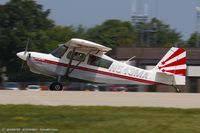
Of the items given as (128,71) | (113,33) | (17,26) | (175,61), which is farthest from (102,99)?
(113,33)

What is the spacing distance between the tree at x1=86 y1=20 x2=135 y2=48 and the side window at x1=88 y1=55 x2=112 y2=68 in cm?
8265

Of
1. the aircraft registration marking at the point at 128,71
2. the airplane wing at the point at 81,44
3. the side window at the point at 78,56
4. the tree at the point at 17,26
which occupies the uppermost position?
the tree at the point at 17,26

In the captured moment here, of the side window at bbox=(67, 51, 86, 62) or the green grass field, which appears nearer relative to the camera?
the green grass field

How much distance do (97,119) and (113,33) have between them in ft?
392

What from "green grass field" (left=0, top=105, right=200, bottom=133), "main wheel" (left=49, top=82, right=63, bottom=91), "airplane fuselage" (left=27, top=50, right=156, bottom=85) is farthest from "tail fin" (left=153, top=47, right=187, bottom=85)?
"green grass field" (left=0, top=105, right=200, bottom=133)

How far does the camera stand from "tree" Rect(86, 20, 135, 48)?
398ft

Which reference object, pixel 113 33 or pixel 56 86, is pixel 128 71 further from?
pixel 113 33

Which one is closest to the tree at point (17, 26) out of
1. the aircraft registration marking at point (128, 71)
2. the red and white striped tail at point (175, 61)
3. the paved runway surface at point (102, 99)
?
the aircraft registration marking at point (128, 71)

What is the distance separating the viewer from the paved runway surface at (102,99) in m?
18.3

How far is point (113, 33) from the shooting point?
134m

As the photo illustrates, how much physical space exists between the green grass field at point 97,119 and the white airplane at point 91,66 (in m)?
12.5

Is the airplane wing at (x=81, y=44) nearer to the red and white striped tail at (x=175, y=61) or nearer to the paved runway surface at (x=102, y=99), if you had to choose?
the red and white striped tail at (x=175, y=61)

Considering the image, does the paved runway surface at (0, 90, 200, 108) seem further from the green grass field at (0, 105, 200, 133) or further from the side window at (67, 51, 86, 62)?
the side window at (67, 51, 86, 62)

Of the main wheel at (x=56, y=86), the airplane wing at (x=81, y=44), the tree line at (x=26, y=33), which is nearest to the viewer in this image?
the main wheel at (x=56, y=86)
